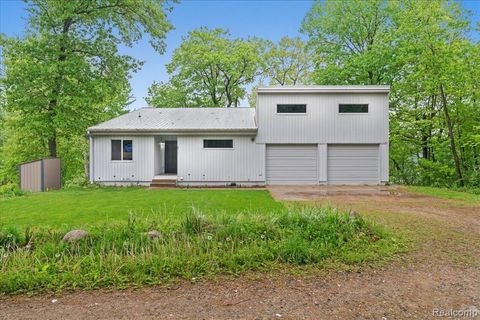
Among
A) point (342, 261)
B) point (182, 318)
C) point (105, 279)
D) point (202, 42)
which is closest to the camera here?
point (182, 318)

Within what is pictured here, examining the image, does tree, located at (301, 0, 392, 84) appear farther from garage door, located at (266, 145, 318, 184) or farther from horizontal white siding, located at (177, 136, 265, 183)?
horizontal white siding, located at (177, 136, 265, 183)

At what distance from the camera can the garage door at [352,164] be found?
13.2 metres

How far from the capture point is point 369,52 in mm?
18234

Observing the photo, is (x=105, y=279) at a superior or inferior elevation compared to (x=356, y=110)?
inferior

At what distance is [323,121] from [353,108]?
152 centimetres

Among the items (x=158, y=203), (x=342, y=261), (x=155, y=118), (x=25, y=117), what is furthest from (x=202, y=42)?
(x=342, y=261)

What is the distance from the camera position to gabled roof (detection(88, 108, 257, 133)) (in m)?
12.9

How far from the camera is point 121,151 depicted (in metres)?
13.1

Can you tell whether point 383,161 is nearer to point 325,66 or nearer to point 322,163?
point 322,163

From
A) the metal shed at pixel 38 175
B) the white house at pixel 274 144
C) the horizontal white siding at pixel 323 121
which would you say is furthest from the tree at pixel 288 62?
the metal shed at pixel 38 175

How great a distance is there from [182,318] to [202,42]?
23.6 meters

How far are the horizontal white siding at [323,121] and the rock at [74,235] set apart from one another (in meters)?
9.66

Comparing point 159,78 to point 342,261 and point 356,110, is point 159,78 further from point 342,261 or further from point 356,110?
point 342,261

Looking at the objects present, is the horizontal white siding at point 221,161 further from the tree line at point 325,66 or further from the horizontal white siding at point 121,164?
the tree line at point 325,66
